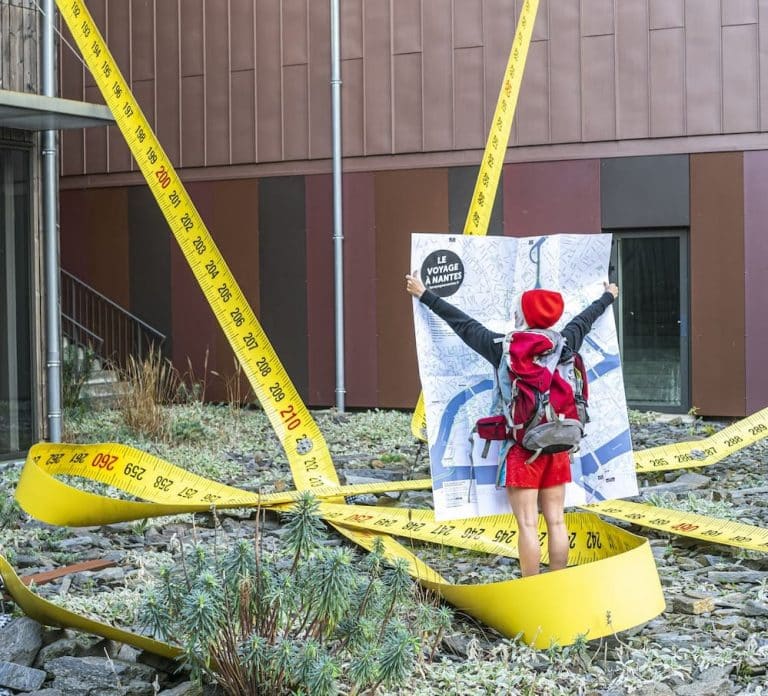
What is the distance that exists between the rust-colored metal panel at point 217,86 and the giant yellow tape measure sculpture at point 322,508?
285 inches

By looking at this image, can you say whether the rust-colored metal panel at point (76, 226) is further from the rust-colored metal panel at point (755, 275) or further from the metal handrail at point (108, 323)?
the rust-colored metal panel at point (755, 275)

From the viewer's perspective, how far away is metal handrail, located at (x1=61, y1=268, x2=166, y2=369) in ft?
52.1

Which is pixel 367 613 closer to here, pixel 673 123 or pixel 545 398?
pixel 545 398

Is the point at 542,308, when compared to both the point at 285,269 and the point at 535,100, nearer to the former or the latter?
the point at 535,100

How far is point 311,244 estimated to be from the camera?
15031mm

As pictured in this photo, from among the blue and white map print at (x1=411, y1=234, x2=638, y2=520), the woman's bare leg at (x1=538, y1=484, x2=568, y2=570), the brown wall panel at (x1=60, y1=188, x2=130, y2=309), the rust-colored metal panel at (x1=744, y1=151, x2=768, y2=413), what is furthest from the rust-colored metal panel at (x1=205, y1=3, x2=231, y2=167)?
the woman's bare leg at (x1=538, y1=484, x2=568, y2=570)

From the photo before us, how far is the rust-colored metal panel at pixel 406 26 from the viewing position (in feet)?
47.3

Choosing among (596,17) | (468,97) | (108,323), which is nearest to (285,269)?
(108,323)

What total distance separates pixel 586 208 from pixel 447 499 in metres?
9.05

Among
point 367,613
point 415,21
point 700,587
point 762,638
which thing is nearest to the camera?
point 367,613

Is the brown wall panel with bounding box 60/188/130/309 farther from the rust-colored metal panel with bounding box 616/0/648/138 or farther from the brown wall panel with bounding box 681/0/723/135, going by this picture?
the brown wall panel with bounding box 681/0/723/135

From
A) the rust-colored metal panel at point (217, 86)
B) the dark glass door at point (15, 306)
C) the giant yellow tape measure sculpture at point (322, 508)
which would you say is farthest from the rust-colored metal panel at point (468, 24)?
the dark glass door at point (15, 306)

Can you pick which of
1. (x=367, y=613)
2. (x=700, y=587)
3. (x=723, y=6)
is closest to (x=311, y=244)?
(x=723, y=6)

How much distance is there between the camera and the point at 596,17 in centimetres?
1366
